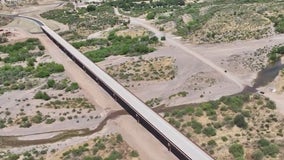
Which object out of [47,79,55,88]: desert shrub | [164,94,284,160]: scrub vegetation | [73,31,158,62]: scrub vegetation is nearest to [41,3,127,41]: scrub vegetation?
[73,31,158,62]: scrub vegetation

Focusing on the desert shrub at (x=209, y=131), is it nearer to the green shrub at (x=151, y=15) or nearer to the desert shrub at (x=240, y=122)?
the desert shrub at (x=240, y=122)

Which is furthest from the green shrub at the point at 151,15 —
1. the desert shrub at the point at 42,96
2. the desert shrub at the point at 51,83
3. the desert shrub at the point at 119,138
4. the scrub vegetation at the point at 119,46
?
the desert shrub at the point at 119,138

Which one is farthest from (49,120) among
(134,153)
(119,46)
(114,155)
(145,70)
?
(119,46)

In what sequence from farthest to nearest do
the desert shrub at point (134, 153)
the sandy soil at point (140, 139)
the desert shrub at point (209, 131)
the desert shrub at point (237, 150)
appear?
the desert shrub at point (209, 131)
the desert shrub at point (134, 153)
the sandy soil at point (140, 139)
the desert shrub at point (237, 150)

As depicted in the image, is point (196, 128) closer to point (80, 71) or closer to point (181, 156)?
point (181, 156)

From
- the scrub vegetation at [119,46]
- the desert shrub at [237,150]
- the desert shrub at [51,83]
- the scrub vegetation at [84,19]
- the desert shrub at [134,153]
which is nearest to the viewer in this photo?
the desert shrub at [237,150]

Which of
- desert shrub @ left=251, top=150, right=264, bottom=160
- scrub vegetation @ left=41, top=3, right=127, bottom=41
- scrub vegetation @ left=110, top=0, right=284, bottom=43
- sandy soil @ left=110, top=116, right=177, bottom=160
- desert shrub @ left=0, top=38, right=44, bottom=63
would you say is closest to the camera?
desert shrub @ left=251, top=150, right=264, bottom=160

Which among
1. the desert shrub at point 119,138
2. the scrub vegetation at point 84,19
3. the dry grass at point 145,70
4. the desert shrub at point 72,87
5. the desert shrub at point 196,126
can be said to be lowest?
the scrub vegetation at point 84,19

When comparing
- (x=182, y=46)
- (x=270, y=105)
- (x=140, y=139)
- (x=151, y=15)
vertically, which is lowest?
(x=151, y=15)

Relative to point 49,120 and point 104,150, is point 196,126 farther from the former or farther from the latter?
point 49,120

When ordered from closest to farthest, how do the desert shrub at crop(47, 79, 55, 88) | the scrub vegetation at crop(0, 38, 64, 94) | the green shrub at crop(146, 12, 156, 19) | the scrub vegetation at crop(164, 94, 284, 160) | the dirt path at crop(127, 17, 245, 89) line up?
1. the scrub vegetation at crop(164, 94, 284, 160)
2. the dirt path at crop(127, 17, 245, 89)
3. the desert shrub at crop(47, 79, 55, 88)
4. the scrub vegetation at crop(0, 38, 64, 94)
5. the green shrub at crop(146, 12, 156, 19)

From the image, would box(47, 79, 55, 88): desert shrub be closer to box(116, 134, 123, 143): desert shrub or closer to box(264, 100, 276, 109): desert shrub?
box(116, 134, 123, 143): desert shrub

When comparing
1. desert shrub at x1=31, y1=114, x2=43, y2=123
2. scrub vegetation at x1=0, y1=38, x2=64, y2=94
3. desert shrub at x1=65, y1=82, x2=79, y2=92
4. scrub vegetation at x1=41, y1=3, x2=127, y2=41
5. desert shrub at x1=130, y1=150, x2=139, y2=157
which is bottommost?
scrub vegetation at x1=41, y1=3, x2=127, y2=41

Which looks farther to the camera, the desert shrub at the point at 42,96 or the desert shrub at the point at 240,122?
the desert shrub at the point at 42,96
